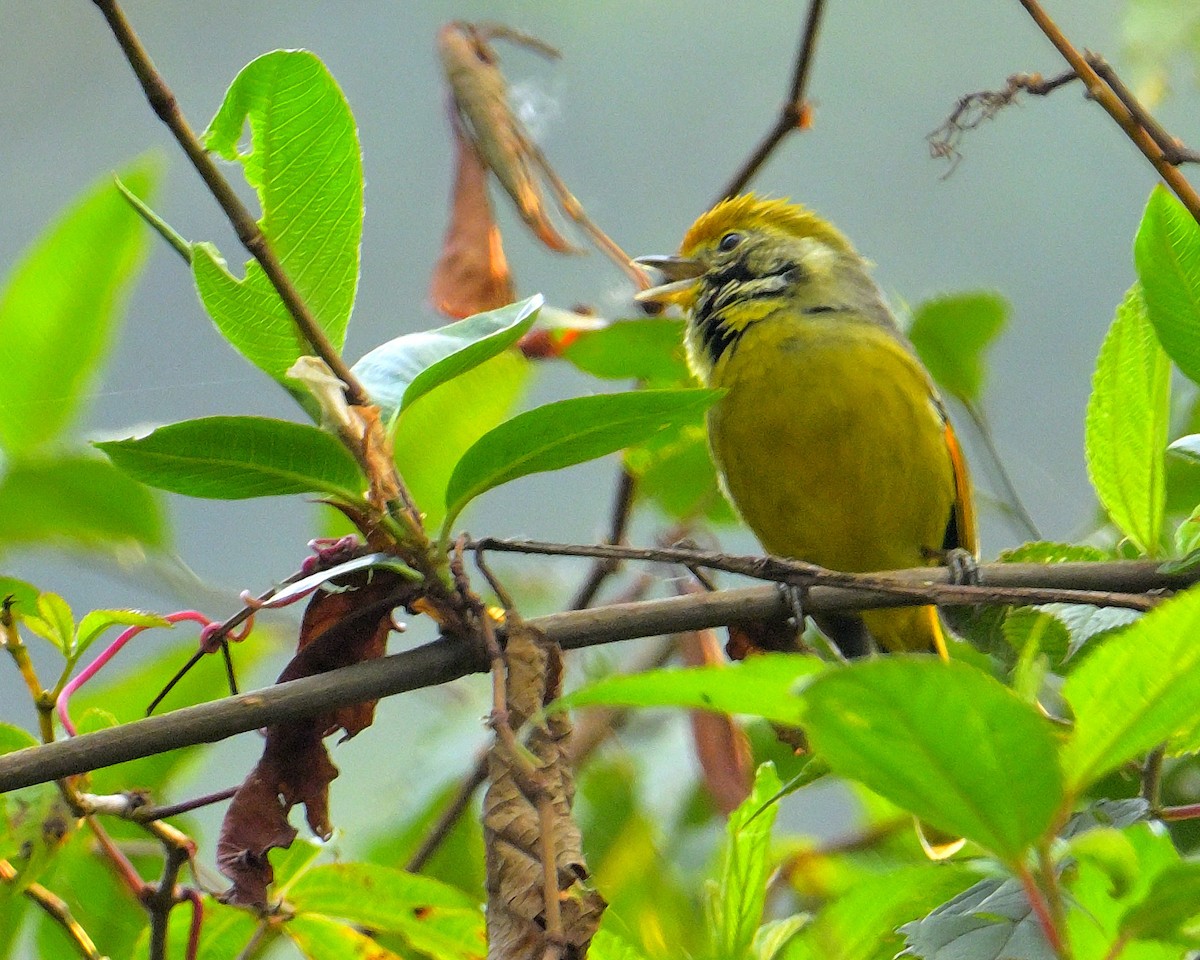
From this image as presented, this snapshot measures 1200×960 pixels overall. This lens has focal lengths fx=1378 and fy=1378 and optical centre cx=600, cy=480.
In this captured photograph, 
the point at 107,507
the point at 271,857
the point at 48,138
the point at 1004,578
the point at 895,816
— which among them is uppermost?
the point at 48,138

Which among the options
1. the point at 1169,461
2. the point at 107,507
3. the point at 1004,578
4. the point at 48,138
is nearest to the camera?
the point at 1004,578

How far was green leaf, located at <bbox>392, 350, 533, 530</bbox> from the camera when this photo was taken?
1.70 meters

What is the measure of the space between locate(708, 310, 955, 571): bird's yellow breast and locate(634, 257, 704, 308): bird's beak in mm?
195

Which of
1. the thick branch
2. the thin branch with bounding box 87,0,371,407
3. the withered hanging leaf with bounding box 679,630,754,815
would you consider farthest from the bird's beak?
the thin branch with bounding box 87,0,371,407

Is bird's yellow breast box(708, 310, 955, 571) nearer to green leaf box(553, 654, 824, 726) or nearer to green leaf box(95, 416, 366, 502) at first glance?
green leaf box(95, 416, 366, 502)

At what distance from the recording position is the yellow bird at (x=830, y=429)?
2275mm

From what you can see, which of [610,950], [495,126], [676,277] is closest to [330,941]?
[610,950]

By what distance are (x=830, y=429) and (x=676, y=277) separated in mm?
613

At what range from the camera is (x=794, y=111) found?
1.75 metres

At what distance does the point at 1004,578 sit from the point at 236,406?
2.96 m

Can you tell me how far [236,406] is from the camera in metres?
3.83

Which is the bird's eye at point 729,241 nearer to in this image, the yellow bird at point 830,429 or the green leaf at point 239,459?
the yellow bird at point 830,429

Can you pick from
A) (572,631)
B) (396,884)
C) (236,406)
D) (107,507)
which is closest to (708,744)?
(396,884)

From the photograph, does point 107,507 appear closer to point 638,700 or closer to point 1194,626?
point 638,700
